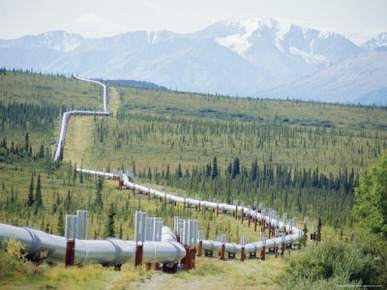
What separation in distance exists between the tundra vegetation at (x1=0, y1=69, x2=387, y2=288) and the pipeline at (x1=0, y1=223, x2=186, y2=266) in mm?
673

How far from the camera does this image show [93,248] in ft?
97.5

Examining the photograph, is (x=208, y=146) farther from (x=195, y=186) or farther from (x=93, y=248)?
(x=93, y=248)

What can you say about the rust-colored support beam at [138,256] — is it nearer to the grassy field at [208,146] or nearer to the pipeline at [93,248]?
the pipeline at [93,248]

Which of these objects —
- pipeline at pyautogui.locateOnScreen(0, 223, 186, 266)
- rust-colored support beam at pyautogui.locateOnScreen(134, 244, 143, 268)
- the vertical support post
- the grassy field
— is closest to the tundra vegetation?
the grassy field

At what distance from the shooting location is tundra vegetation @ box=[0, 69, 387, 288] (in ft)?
106

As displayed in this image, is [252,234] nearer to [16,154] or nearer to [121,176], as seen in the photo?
[121,176]

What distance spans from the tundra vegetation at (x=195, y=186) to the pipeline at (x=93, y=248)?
67 centimetres

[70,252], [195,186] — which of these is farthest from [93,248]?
[195,186]

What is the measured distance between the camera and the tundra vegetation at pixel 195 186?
32.4 metres

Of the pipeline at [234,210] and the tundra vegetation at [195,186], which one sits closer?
the tundra vegetation at [195,186]

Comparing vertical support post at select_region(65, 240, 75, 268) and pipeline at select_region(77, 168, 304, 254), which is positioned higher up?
vertical support post at select_region(65, 240, 75, 268)

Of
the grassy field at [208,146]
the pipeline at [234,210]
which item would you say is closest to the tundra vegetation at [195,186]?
the grassy field at [208,146]

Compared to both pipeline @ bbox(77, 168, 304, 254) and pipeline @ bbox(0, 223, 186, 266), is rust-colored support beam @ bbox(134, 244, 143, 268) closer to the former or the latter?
pipeline @ bbox(0, 223, 186, 266)

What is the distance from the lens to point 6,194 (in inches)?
2800
